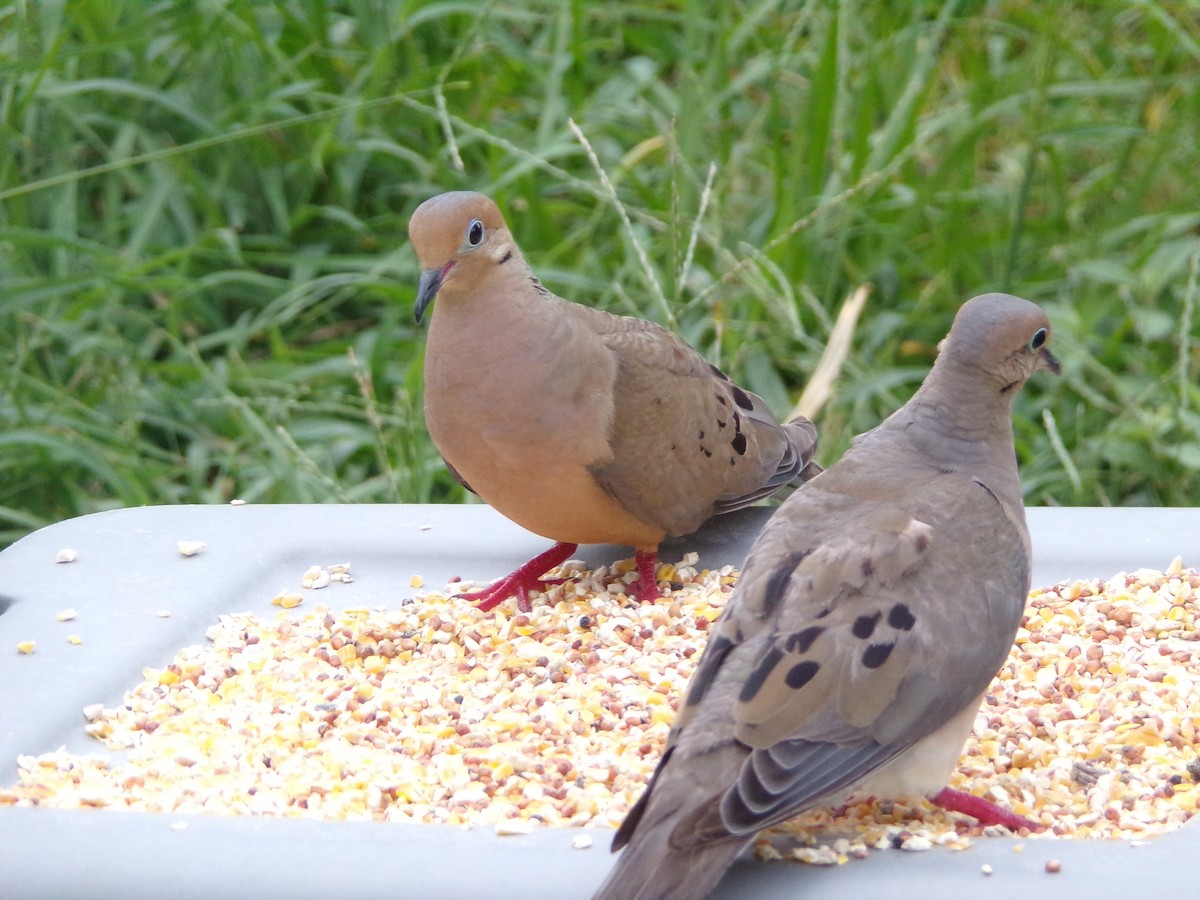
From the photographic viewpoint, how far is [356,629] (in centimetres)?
251

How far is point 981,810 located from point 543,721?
23.7 inches

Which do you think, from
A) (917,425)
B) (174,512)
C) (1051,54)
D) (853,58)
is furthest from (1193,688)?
(853,58)

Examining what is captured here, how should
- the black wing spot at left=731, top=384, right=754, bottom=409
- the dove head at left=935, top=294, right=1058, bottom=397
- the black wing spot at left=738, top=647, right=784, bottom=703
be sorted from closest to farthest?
the black wing spot at left=738, top=647, right=784, bottom=703 → the dove head at left=935, top=294, right=1058, bottom=397 → the black wing spot at left=731, top=384, right=754, bottom=409

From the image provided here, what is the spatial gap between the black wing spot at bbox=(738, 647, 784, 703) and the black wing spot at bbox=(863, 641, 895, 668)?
97mm

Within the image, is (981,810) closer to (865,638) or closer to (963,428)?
(865,638)

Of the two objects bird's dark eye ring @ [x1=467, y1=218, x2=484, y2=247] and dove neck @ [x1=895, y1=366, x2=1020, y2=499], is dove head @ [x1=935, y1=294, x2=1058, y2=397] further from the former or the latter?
bird's dark eye ring @ [x1=467, y1=218, x2=484, y2=247]

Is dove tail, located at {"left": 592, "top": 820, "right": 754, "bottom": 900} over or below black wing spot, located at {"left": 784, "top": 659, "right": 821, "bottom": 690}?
below

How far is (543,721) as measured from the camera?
86.4 inches

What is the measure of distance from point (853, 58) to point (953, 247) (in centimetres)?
77

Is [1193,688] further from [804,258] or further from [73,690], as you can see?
[804,258]

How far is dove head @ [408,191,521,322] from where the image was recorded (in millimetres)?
2582

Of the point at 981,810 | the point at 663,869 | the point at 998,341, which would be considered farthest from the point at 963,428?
the point at 663,869

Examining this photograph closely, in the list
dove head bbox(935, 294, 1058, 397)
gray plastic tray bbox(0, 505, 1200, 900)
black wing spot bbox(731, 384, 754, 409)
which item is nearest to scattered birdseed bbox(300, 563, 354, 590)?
gray plastic tray bbox(0, 505, 1200, 900)

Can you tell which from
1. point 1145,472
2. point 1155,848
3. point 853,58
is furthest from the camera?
point 853,58
